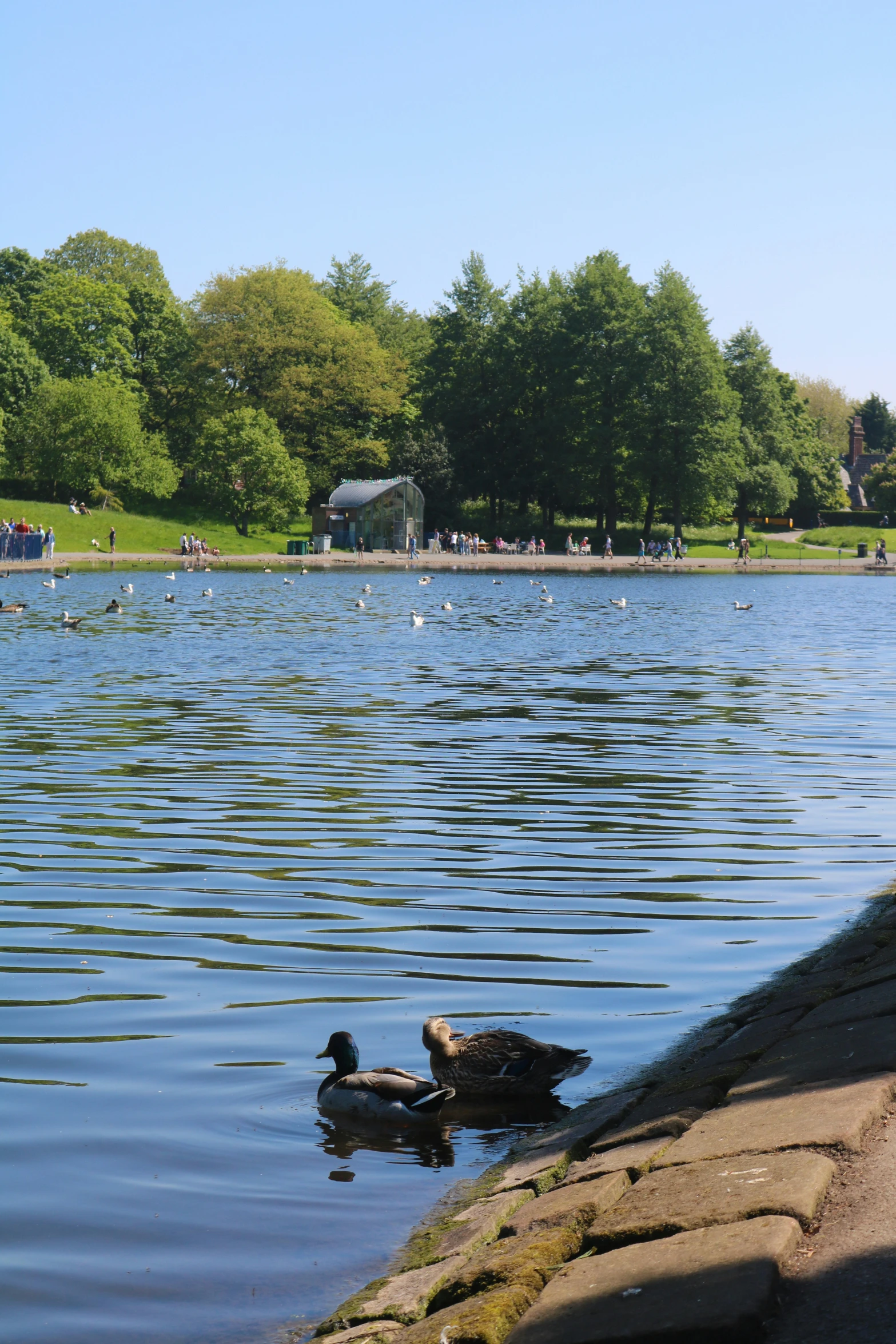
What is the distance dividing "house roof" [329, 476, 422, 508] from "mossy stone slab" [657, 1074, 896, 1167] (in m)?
91.6

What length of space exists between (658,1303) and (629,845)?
863cm

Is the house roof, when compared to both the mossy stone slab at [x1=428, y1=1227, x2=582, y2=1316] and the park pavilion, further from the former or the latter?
the mossy stone slab at [x1=428, y1=1227, x2=582, y2=1316]

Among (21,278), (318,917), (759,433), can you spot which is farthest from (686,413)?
(318,917)

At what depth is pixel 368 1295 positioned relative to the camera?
4680 millimetres

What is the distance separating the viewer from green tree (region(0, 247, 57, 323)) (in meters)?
121

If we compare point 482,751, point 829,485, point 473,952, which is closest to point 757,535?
point 829,485

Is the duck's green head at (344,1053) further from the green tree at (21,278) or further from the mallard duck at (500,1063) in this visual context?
the green tree at (21,278)

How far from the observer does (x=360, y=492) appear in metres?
98.4

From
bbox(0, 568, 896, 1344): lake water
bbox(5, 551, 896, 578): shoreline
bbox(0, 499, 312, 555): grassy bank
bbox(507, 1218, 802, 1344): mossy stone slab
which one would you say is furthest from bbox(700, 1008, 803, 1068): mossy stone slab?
bbox(0, 499, 312, 555): grassy bank

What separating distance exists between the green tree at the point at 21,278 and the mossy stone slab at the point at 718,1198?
124 m

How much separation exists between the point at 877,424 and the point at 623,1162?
202531mm

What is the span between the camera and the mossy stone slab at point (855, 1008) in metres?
6.14

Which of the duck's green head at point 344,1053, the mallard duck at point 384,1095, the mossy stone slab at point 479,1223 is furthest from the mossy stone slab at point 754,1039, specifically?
the duck's green head at point 344,1053

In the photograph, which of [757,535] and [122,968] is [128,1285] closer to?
[122,968]
